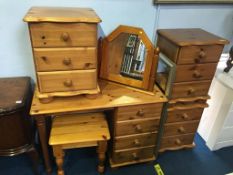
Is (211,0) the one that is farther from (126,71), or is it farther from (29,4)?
(29,4)

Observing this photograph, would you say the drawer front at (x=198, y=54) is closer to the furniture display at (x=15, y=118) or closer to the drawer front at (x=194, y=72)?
the drawer front at (x=194, y=72)

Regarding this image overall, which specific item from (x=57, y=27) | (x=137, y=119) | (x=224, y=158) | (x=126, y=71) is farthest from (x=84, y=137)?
(x=224, y=158)

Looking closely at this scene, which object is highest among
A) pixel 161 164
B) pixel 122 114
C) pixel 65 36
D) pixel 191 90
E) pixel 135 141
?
pixel 65 36

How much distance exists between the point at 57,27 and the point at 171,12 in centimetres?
85

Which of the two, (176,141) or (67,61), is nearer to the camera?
(67,61)

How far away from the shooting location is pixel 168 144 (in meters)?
1.68

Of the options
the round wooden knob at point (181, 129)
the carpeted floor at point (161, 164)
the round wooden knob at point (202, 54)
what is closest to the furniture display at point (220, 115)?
the carpeted floor at point (161, 164)

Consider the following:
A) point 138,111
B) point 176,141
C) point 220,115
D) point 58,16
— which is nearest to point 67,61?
point 58,16

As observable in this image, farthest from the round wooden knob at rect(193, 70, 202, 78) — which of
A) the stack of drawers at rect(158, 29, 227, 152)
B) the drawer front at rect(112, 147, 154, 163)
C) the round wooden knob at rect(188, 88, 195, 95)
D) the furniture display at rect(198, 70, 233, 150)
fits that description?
the drawer front at rect(112, 147, 154, 163)

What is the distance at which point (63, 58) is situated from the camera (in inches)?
43.9

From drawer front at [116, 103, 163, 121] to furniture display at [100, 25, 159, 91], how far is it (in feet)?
0.41

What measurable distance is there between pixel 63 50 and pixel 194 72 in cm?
83

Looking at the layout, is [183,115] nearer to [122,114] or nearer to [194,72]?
[194,72]

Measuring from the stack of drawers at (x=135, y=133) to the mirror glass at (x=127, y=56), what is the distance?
234mm
